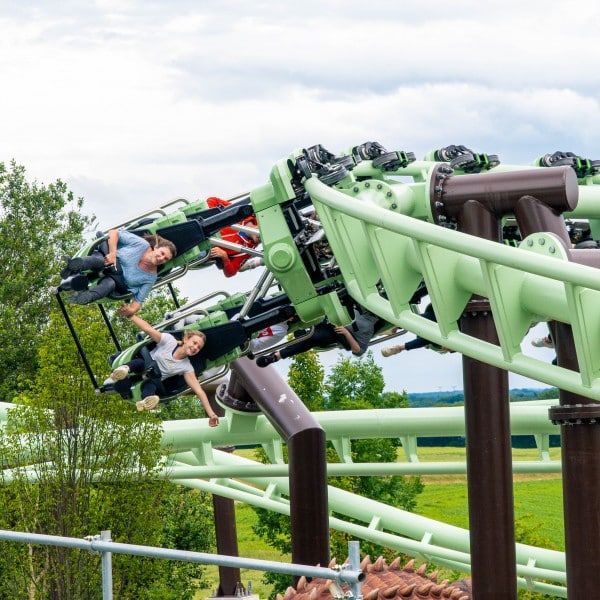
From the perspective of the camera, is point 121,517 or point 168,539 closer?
point 121,517

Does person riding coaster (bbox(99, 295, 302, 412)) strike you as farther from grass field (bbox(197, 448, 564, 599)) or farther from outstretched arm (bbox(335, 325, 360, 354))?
grass field (bbox(197, 448, 564, 599))

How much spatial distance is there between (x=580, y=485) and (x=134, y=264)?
144 inches

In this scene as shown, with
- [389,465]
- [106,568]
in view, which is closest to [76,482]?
[389,465]

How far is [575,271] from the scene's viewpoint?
5.61m

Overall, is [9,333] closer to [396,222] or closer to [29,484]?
[29,484]

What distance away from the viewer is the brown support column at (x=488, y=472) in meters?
7.59

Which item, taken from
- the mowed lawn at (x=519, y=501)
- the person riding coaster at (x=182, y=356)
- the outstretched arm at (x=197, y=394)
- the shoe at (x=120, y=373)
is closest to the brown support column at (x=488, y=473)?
the person riding coaster at (x=182, y=356)

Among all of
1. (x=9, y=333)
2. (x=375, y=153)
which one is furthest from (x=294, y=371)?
(x=375, y=153)

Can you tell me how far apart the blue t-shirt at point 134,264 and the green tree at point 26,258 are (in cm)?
1835

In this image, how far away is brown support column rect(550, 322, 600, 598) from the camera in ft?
20.6

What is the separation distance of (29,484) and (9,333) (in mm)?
11910

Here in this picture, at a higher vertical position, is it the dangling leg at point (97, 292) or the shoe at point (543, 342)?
the shoe at point (543, 342)

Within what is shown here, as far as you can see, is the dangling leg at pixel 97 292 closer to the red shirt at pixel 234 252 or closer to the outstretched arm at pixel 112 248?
the outstretched arm at pixel 112 248

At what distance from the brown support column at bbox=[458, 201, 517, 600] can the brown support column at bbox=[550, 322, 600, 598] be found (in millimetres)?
1184
